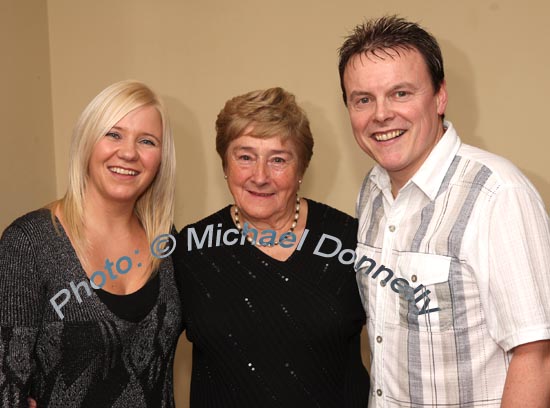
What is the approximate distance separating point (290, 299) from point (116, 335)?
487 mm

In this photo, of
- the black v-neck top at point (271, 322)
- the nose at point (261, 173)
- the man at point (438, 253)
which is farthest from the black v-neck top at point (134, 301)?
the man at point (438, 253)

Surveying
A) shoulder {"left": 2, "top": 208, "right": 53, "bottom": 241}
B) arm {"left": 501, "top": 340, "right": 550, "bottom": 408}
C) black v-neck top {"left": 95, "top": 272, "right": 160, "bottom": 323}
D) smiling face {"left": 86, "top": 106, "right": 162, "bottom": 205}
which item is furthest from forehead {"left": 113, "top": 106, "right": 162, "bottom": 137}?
arm {"left": 501, "top": 340, "right": 550, "bottom": 408}

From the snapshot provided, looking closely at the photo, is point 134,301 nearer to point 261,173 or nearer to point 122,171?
point 122,171

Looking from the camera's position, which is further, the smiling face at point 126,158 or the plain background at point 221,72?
the plain background at point 221,72

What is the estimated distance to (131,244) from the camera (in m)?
1.83

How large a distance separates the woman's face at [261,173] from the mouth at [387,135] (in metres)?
0.30

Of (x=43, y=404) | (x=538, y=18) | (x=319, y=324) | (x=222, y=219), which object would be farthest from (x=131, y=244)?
(x=538, y=18)

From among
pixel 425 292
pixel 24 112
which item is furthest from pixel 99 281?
pixel 24 112

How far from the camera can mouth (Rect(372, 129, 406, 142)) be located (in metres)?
1.55

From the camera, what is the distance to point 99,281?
1664mm

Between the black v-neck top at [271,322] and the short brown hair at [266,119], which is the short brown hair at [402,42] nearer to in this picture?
the short brown hair at [266,119]

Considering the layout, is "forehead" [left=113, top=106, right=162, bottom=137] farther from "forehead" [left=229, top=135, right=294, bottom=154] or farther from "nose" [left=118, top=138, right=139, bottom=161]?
"forehead" [left=229, top=135, right=294, bottom=154]

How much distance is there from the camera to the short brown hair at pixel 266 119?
177cm

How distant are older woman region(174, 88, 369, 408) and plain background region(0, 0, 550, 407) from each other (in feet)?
2.30
